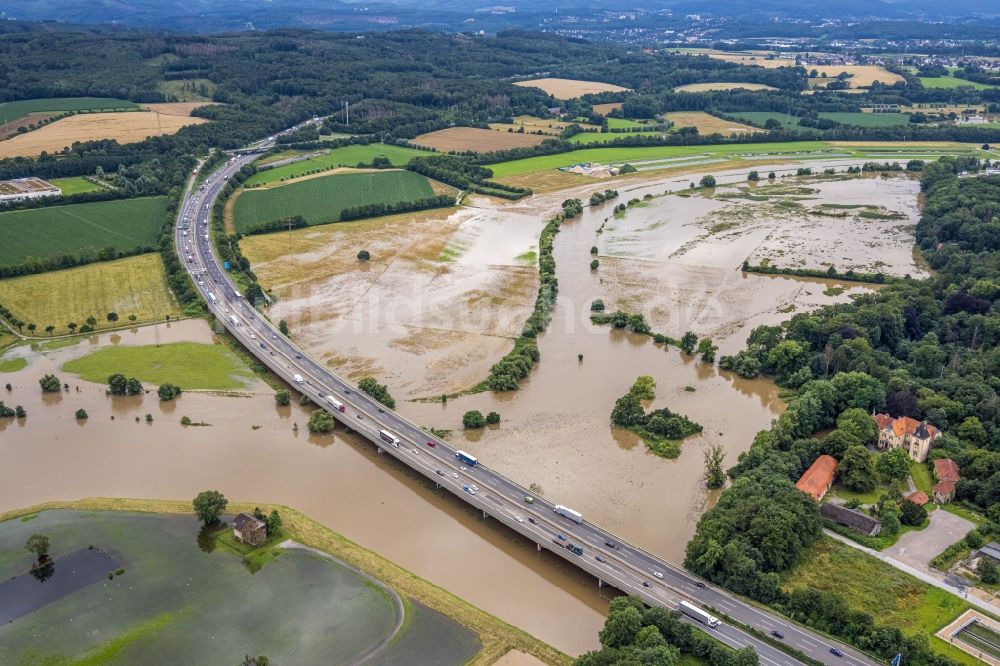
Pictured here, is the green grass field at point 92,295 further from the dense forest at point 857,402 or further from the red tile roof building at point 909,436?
the red tile roof building at point 909,436

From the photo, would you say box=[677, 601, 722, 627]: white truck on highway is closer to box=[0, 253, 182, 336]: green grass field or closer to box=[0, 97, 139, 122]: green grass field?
box=[0, 253, 182, 336]: green grass field

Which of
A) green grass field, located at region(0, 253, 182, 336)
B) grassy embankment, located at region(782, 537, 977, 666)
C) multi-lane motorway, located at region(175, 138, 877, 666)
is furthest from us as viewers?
green grass field, located at region(0, 253, 182, 336)

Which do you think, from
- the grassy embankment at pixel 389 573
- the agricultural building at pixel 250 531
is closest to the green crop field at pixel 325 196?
the grassy embankment at pixel 389 573

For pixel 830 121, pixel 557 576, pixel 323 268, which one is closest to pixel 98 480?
pixel 557 576

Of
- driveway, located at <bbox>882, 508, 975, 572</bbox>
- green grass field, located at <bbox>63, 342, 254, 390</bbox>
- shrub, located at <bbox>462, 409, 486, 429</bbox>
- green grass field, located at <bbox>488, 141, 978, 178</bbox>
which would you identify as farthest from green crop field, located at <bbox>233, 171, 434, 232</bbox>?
driveway, located at <bbox>882, 508, 975, 572</bbox>

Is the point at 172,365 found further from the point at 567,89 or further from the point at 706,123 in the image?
the point at 567,89

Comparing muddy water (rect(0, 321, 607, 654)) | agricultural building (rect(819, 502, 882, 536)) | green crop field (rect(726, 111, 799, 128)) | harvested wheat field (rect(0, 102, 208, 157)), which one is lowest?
muddy water (rect(0, 321, 607, 654))

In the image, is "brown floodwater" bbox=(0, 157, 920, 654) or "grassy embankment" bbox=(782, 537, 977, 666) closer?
"grassy embankment" bbox=(782, 537, 977, 666)

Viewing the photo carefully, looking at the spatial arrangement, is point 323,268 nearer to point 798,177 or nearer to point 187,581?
point 187,581
